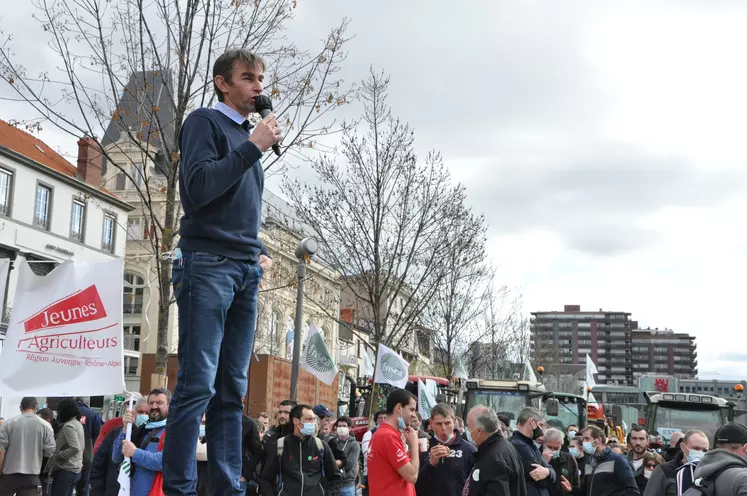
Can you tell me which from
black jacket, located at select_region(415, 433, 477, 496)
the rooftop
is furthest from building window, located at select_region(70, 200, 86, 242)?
black jacket, located at select_region(415, 433, 477, 496)

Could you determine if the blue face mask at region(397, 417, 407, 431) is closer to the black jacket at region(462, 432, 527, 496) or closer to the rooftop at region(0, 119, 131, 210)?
the black jacket at region(462, 432, 527, 496)

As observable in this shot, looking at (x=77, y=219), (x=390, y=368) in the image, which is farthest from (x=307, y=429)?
(x=77, y=219)

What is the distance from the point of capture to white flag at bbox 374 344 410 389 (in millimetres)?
19625

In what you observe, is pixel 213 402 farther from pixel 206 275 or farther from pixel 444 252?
pixel 444 252

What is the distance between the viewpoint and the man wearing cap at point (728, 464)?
18.2 feet

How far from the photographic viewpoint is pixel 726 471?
564 cm

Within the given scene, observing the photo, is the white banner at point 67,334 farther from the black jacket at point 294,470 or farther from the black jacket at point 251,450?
the black jacket at point 251,450

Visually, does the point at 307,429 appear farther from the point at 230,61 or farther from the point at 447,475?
the point at 230,61

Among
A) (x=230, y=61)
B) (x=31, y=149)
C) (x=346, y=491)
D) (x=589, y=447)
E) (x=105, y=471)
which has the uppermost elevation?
(x=31, y=149)

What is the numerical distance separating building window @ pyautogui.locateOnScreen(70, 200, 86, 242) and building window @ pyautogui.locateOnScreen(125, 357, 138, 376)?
16031 mm

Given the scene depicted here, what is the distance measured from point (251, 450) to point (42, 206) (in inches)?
1321

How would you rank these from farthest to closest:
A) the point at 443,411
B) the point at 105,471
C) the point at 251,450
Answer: the point at 251,450, the point at 105,471, the point at 443,411

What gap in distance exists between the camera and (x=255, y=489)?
36.1ft

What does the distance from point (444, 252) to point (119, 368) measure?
2255 centimetres
